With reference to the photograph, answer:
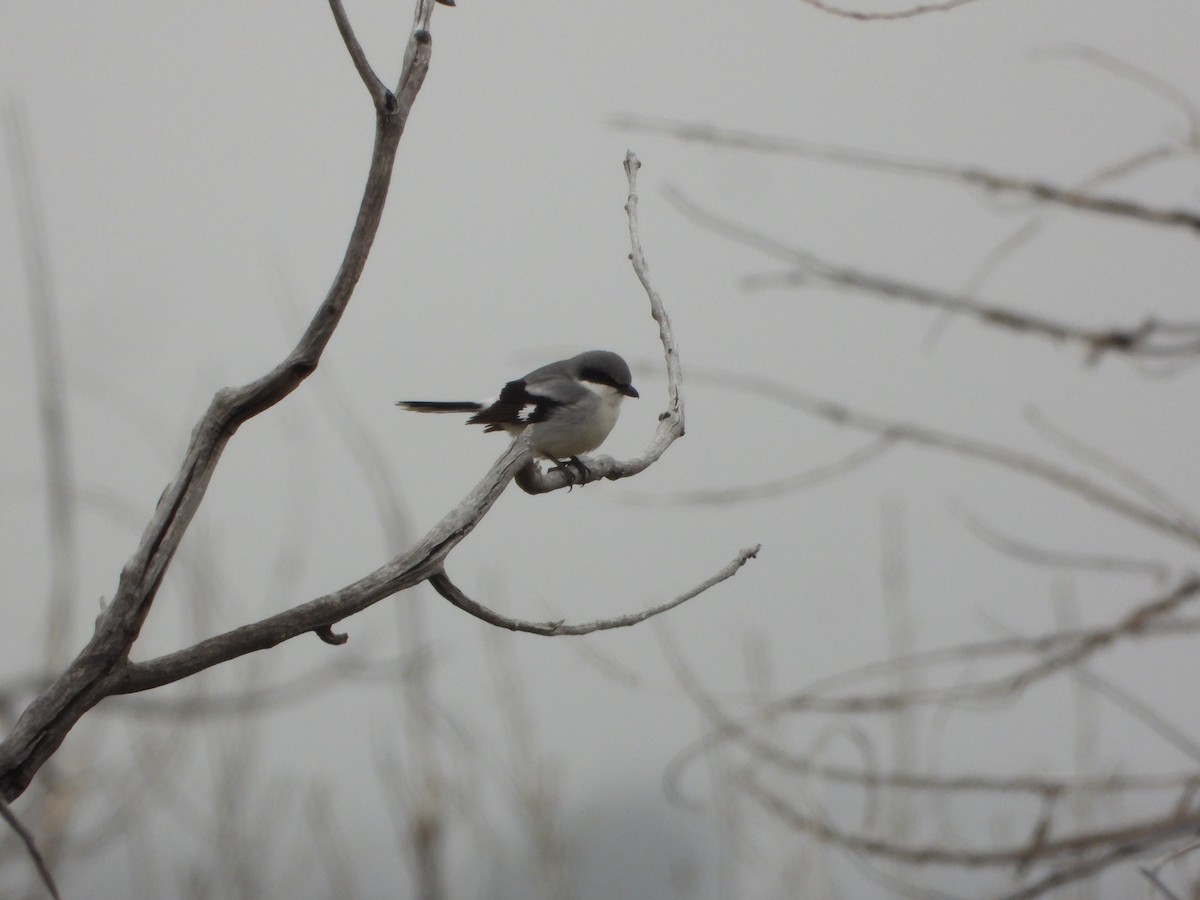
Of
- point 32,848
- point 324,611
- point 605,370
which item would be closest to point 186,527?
point 324,611

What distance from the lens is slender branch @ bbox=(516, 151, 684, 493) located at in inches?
72.7

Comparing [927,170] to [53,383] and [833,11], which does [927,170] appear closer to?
[833,11]

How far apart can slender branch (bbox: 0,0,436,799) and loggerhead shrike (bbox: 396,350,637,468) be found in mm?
1953

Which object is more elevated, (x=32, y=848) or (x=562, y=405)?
(x=562, y=405)

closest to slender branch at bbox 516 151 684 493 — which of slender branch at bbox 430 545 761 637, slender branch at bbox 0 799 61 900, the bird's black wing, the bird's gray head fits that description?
slender branch at bbox 430 545 761 637

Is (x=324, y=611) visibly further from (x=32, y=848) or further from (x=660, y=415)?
(x=660, y=415)

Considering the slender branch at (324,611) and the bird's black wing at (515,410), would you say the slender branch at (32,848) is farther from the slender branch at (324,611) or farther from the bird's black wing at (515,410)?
the bird's black wing at (515,410)

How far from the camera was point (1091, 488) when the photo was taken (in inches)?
67.1

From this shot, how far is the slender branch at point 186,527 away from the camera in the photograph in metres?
1.04

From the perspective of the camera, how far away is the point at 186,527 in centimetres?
114

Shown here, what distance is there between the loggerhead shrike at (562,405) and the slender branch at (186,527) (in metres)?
1.95

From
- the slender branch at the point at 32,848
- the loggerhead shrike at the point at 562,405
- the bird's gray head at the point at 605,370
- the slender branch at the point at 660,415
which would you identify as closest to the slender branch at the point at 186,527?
the slender branch at the point at 32,848

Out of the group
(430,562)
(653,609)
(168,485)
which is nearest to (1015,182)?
(653,609)

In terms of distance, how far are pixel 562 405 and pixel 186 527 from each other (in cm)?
223
